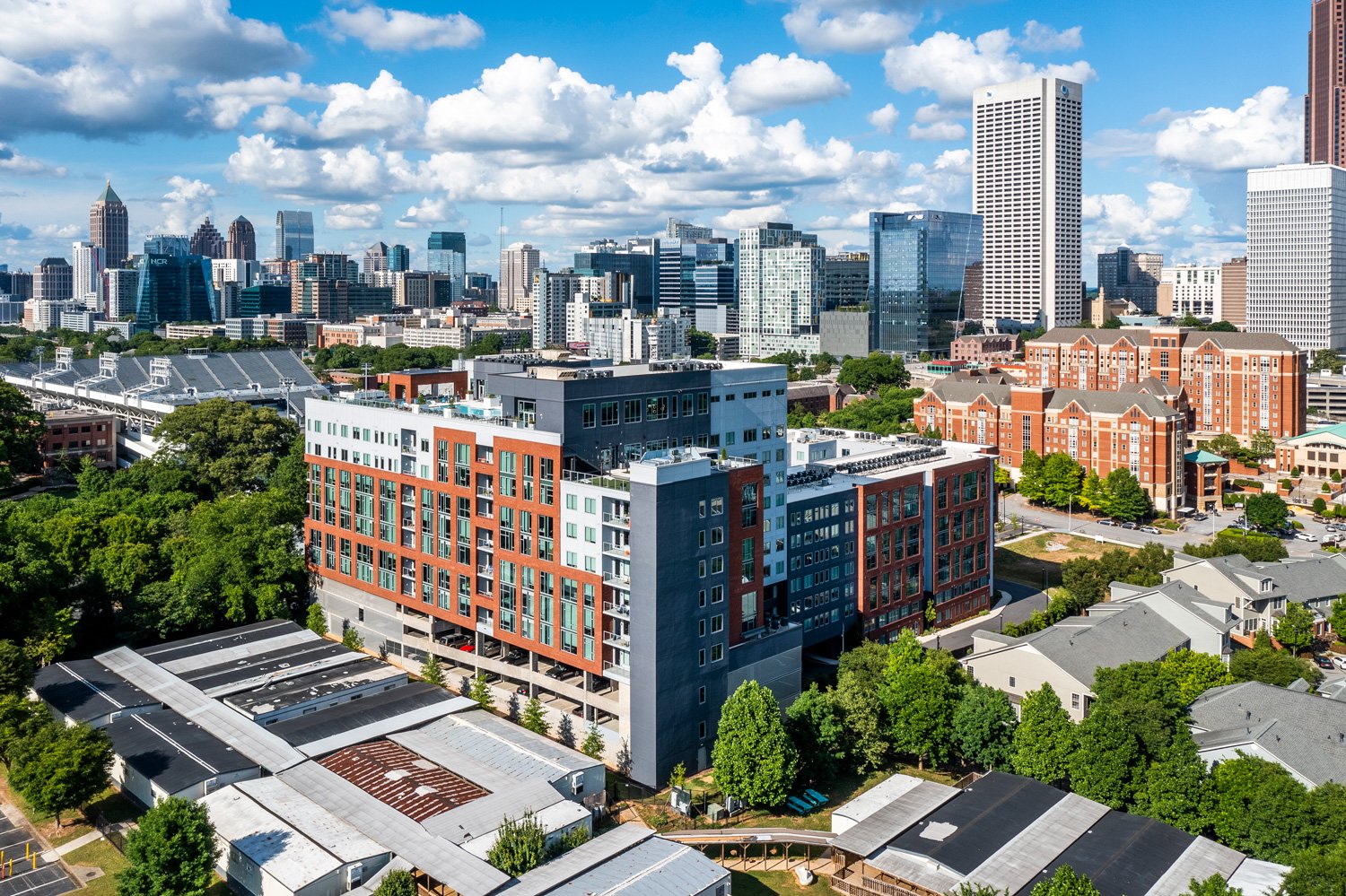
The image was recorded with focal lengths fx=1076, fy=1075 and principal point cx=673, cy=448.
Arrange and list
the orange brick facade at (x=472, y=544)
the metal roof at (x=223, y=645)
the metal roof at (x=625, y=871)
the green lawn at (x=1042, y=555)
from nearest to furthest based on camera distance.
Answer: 1. the metal roof at (x=625, y=871)
2. the orange brick facade at (x=472, y=544)
3. the metal roof at (x=223, y=645)
4. the green lawn at (x=1042, y=555)

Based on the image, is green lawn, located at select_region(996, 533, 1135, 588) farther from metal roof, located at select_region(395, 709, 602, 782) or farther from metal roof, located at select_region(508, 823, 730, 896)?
metal roof, located at select_region(508, 823, 730, 896)

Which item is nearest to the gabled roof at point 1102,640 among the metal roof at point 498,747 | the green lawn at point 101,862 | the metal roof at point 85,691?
the metal roof at point 498,747

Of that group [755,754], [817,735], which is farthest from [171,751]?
[817,735]

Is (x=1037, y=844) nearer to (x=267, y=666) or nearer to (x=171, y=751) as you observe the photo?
(x=171, y=751)

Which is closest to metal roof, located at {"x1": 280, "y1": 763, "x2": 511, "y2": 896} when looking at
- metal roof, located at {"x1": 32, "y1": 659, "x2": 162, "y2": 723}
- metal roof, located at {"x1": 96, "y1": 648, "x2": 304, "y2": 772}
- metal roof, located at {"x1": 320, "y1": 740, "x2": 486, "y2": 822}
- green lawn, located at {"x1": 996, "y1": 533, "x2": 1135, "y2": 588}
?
metal roof, located at {"x1": 320, "y1": 740, "x2": 486, "y2": 822}

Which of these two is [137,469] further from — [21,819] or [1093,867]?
[1093,867]

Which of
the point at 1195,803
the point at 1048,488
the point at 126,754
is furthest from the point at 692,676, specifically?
the point at 1048,488

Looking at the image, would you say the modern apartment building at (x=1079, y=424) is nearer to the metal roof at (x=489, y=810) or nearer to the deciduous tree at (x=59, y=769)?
the metal roof at (x=489, y=810)
